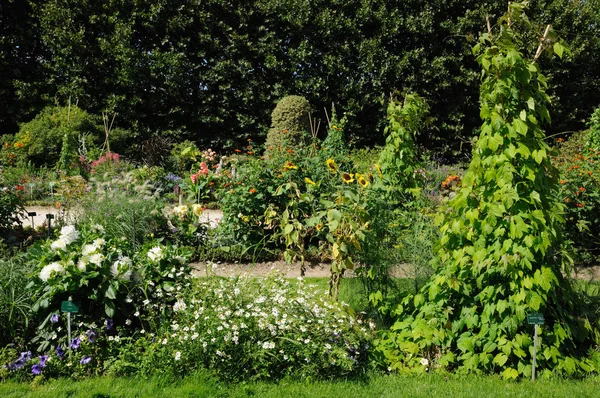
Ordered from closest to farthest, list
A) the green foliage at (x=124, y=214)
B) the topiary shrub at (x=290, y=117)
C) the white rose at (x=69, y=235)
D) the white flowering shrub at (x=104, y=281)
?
the white flowering shrub at (x=104, y=281), the white rose at (x=69, y=235), the green foliage at (x=124, y=214), the topiary shrub at (x=290, y=117)

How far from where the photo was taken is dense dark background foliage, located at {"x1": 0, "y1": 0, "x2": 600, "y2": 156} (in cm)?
1435

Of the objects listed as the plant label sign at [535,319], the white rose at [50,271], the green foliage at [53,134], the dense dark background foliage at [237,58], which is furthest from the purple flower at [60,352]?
the dense dark background foliage at [237,58]

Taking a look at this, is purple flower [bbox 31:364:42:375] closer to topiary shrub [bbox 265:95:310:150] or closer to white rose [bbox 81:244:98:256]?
white rose [bbox 81:244:98:256]

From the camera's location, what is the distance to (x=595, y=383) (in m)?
3.11

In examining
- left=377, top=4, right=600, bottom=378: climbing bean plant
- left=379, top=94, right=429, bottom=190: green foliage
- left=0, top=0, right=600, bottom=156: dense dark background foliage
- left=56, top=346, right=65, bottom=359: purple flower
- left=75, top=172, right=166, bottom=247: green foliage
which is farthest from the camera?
left=0, top=0, right=600, bottom=156: dense dark background foliage

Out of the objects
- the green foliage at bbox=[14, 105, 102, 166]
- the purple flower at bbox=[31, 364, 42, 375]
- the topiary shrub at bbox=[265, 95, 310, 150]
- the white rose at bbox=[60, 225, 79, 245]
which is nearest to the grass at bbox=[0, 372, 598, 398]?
the purple flower at bbox=[31, 364, 42, 375]

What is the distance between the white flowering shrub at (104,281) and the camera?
3.29m

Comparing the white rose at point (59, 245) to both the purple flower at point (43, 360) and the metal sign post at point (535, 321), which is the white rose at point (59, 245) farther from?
the metal sign post at point (535, 321)

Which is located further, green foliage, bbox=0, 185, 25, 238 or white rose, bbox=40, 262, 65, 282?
green foliage, bbox=0, 185, 25, 238

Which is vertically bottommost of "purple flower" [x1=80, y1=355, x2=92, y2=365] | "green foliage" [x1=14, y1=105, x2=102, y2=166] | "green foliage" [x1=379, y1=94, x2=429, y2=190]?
"purple flower" [x1=80, y1=355, x2=92, y2=365]

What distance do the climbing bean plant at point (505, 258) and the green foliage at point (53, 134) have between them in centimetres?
954

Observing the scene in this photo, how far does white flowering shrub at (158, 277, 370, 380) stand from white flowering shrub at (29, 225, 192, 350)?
233 mm

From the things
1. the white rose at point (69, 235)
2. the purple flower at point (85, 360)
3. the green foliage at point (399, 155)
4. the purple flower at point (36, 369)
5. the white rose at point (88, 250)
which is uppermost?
the green foliage at point (399, 155)

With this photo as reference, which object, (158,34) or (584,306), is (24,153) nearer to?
(158,34)
